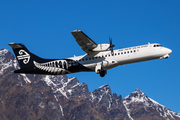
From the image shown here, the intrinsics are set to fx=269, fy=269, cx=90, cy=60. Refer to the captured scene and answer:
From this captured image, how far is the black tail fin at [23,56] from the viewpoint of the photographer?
48188 mm

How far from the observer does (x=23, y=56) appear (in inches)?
1916

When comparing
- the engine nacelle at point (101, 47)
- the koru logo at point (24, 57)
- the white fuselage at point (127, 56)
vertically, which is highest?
the koru logo at point (24, 57)

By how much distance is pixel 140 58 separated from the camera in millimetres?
43656

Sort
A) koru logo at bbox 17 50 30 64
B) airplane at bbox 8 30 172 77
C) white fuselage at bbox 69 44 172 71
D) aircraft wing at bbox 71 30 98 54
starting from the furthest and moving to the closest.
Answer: koru logo at bbox 17 50 30 64 → white fuselage at bbox 69 44 172 71 → airplane at bbox 8 30 172 77 → aircraft wing at bbox 71 30 98 54

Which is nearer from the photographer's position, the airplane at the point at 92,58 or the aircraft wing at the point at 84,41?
the aircraft wing at the point at 84,41

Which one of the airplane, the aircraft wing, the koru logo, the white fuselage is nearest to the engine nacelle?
the airplane

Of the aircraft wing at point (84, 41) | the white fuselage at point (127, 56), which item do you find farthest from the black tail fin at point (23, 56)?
the white fuselage at point (127, 56)

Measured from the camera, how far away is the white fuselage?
4350 cm

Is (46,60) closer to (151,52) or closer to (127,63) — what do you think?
(127,63)

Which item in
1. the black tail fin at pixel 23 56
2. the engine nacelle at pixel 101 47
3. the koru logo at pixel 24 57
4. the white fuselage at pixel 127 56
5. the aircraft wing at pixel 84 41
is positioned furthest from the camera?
the koru logo at pixel 24 57

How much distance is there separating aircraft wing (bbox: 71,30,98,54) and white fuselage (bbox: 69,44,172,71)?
199cm

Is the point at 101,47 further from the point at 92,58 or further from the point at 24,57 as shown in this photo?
the point at 24,57

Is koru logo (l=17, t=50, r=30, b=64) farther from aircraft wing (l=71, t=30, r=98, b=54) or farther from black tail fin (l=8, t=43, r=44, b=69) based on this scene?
aircraft wing (l=71, t=30, r=98, b=54)

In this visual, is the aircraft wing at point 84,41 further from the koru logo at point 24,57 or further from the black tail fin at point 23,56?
the koru logo at point 24,57
